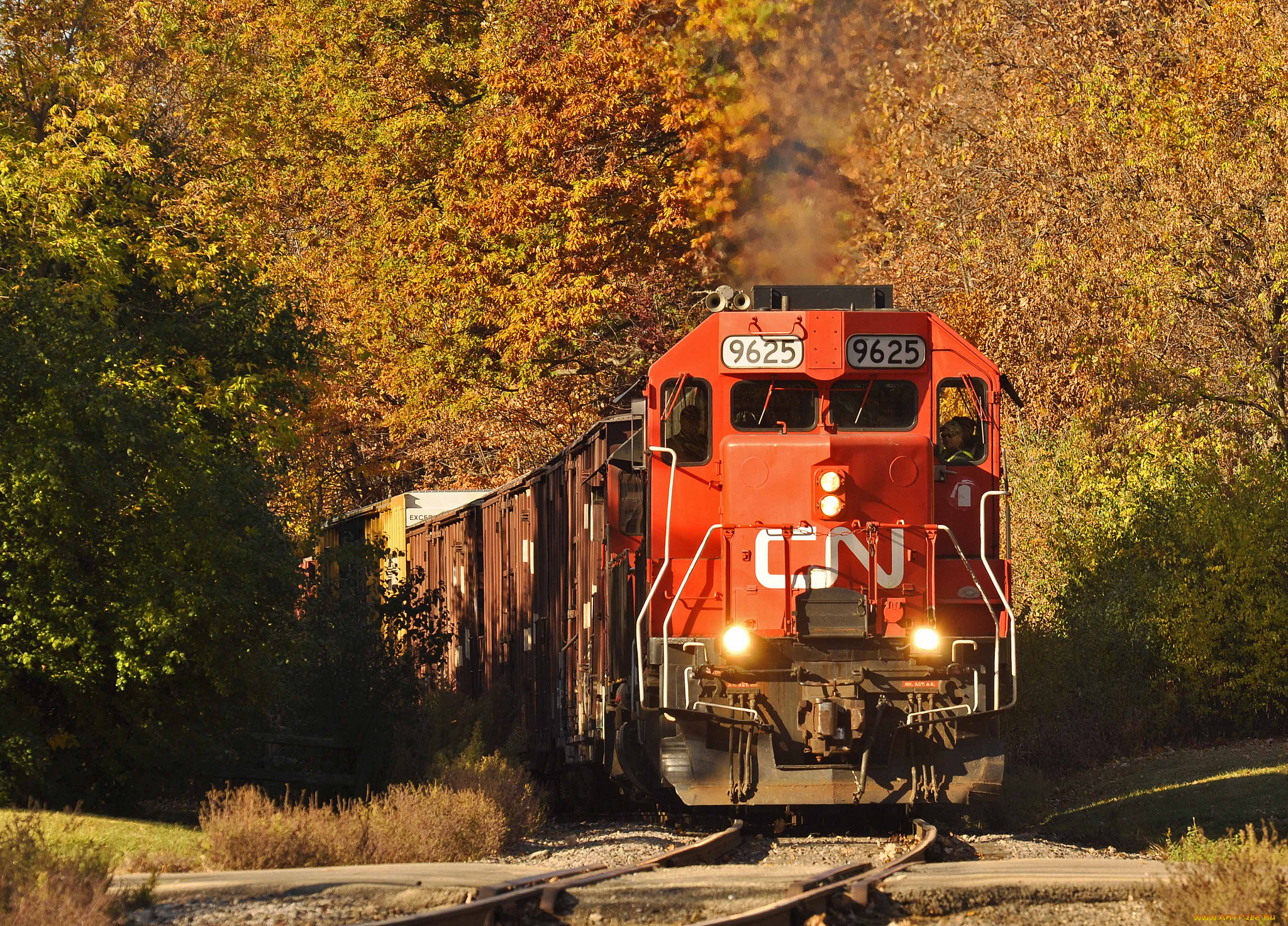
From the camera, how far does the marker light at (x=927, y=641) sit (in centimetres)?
1243

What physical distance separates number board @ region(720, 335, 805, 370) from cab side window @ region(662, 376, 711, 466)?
34 centimetres

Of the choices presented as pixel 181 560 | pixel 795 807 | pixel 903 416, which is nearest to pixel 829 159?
pixel 903 416

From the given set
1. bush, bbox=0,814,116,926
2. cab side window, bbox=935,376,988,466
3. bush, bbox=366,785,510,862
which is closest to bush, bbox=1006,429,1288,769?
cab side window, bbox=935,376,988,466

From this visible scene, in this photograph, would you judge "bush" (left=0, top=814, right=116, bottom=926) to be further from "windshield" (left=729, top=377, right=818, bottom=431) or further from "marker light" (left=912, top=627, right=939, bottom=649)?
"marker light" (left=912, top=627, right=939, bottom=649)

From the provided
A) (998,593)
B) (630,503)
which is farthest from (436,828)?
(998,593)

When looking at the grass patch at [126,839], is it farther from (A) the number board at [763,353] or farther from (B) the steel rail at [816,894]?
(A) the number board at [763,353]

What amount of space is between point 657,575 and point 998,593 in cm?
294

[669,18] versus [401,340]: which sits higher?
[669,18]

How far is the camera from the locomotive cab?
12414 mm

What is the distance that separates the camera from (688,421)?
1320 centimetres

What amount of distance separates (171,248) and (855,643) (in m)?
14.4

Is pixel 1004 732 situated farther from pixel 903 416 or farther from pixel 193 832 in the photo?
pixel 193 832

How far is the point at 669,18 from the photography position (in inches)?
1193

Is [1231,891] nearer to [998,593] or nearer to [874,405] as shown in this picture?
[998,593]
